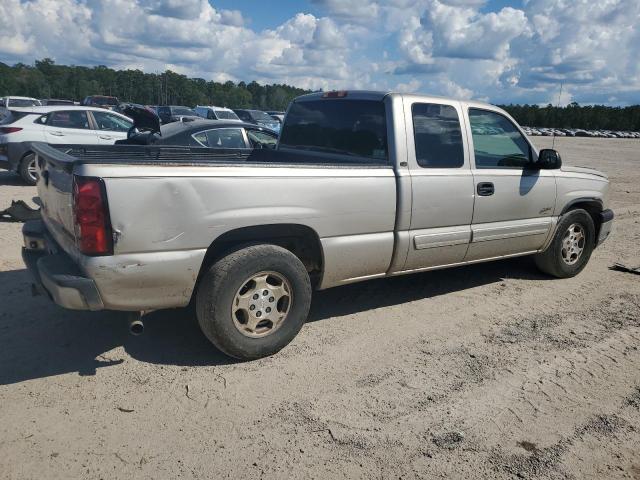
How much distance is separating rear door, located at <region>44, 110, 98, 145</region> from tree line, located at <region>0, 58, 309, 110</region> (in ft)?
229

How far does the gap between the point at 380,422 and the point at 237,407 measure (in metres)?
0.87

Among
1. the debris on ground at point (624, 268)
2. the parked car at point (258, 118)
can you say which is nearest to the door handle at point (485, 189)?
the debris on ground at point (624, 268)

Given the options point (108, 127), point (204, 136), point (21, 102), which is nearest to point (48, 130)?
point (108, 127)

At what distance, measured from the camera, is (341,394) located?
11.7ft

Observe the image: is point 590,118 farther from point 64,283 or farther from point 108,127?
point 64,283

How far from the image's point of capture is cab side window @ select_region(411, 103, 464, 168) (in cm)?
467

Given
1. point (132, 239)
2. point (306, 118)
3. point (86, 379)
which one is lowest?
point (86, 379)

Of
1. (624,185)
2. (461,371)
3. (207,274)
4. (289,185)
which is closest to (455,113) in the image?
(289,185)

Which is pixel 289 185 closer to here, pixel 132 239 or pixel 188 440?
pixel 132 239

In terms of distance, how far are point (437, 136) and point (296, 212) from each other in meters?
1.66

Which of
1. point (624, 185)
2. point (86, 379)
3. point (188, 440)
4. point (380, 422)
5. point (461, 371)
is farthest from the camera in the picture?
point (624, 185)

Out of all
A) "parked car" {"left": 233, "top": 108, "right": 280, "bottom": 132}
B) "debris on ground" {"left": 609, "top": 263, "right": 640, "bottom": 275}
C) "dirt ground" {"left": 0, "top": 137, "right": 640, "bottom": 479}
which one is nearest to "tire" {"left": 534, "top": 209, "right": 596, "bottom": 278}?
"debris on ground" {"left": 609, "top": 263, "right": 640, "bottom": 275}

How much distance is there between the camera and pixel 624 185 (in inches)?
619

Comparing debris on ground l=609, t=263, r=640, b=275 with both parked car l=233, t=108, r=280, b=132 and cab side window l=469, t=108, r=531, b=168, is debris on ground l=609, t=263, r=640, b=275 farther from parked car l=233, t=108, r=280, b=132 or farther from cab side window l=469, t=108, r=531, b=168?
parked car l=233, t=108, r=280, b=132
